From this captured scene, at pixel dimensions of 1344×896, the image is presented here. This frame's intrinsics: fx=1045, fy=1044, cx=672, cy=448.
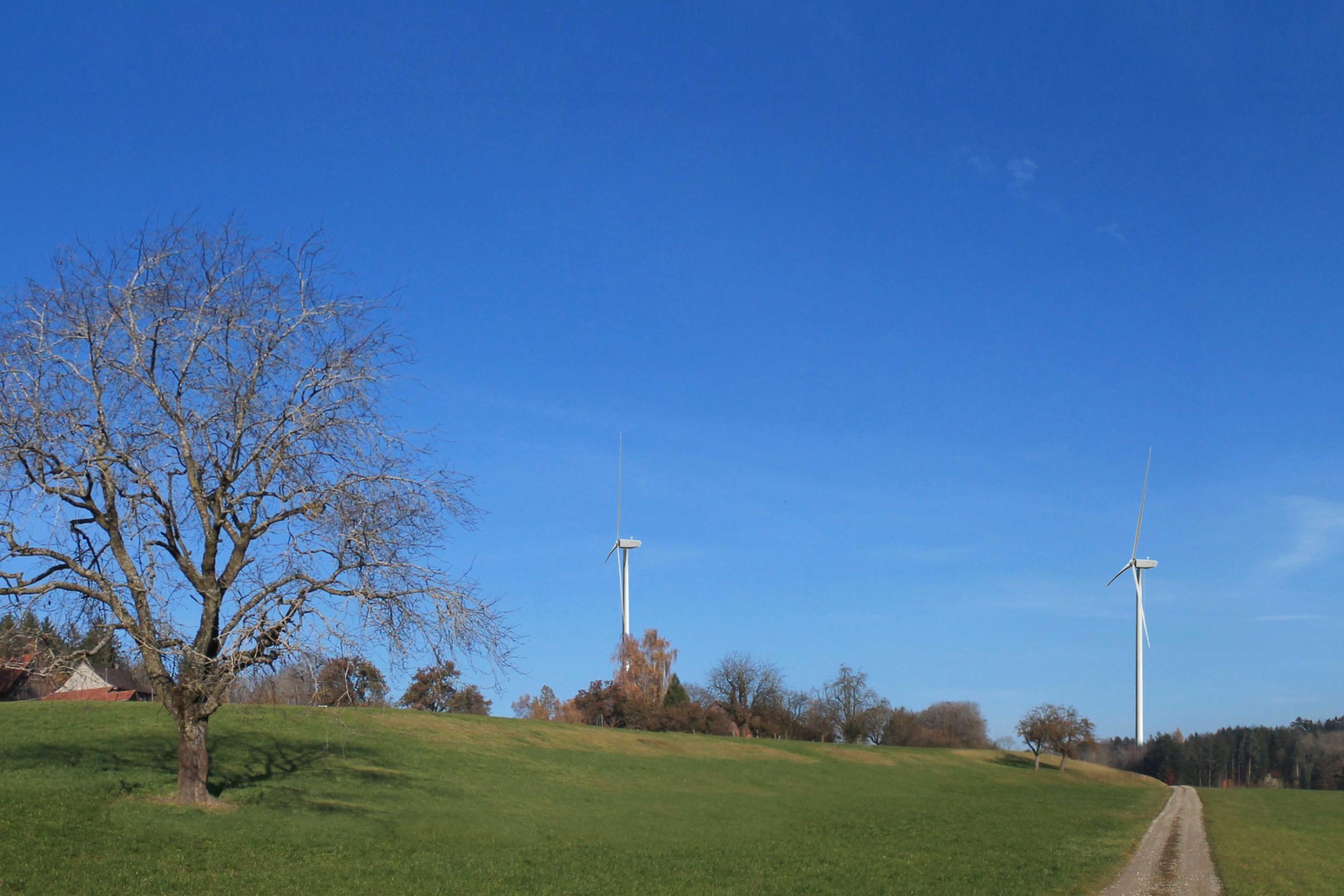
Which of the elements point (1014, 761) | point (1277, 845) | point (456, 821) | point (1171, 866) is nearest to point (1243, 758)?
point (1014, 761)

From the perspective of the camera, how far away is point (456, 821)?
→ 2939 centimetres

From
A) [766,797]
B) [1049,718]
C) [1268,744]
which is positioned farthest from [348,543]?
[1268,744]

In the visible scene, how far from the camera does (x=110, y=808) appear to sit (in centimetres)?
2311

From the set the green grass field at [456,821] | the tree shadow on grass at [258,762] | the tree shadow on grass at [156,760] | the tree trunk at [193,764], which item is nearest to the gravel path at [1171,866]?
the green grass field at [456,821]

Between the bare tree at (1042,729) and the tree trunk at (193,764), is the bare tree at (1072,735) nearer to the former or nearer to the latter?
the bare tree at (1042,729)

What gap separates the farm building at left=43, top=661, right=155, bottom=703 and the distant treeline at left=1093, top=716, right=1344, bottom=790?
124 m

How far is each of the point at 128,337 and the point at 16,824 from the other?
404 inches

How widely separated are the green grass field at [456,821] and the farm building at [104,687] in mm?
27848

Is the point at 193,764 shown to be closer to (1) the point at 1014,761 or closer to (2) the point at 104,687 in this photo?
(2) the point at 104,687

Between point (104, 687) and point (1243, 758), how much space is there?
504 feet

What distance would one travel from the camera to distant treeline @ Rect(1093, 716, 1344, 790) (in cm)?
14775

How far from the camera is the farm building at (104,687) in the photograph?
223ft

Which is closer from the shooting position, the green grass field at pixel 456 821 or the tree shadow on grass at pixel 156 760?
the green grass field at pixel 456 821

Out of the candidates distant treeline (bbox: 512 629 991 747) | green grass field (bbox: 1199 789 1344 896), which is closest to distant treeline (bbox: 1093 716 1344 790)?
distant treeline (bbox: 512 629 991 747)
